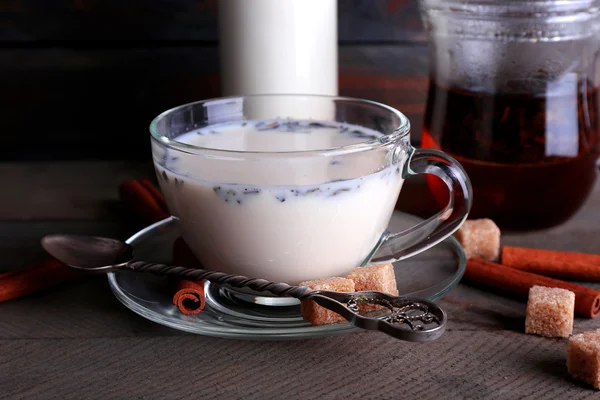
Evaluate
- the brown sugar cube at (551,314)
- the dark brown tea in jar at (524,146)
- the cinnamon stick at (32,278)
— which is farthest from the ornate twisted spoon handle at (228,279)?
the dark brown tea in jar at (524,146)

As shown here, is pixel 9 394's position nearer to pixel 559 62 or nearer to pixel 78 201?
pixel 78 201

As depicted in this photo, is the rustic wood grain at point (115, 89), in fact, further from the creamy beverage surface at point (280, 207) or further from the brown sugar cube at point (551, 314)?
the brown sugar cube at point (551, 314)

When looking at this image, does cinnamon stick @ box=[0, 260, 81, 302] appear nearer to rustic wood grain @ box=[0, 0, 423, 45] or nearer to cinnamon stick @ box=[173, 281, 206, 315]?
cinnamon stick @ box=[173, 281, 206, 315]

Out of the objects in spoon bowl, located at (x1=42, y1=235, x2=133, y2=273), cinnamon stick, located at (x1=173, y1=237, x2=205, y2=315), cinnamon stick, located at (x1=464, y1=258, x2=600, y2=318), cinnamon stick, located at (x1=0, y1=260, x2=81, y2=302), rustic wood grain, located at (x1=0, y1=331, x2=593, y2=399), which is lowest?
rustic wood grain, located at (x1=0, y1=331, x2=593, y2=399)

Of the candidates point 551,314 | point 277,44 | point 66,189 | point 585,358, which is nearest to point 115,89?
point 66,189

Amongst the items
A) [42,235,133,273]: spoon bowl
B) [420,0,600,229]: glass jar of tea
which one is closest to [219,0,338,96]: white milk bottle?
[420,0,600,229]: glass jar of tea

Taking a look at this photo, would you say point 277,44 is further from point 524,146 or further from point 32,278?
point 32,278
